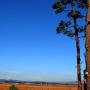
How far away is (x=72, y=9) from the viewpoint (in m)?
29.1

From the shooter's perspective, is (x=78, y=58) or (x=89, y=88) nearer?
(x=89, y=88)

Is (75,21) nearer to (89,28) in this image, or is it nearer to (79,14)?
(79,14)

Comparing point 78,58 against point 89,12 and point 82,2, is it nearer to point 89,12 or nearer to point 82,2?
point 82,2

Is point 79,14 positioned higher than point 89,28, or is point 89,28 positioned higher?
point 79,14

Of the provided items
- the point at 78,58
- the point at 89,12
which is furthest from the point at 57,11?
the point at 89,12

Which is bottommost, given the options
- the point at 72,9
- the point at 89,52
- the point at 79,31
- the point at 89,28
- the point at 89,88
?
the point at 89,88

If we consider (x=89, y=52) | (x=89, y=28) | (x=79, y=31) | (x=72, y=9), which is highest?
(x=72, y=9)

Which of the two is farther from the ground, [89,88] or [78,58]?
[78,58]

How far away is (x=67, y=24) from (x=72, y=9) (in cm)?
156

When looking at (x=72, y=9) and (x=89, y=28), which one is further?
(x=72, y=9)

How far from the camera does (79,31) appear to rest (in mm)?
28797

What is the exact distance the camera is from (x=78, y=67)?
27859 millimetres

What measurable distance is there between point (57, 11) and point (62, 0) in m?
1.07

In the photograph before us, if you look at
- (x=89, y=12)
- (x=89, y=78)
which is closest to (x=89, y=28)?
(x=89, y=12)
